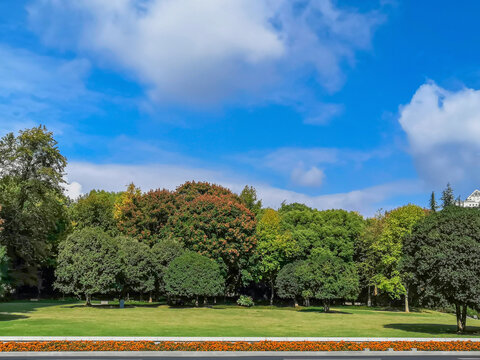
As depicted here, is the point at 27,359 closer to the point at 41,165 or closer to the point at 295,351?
the point at 295,351

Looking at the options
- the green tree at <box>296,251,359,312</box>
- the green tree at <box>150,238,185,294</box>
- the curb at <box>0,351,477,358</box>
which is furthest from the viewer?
the green tree at <box>150,238,185,294</box>

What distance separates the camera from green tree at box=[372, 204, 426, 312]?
62.9 metres

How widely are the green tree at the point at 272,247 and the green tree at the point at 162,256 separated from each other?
41.0 feet

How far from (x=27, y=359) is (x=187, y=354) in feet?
23.0

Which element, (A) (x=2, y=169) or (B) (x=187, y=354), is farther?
(A) (x=2, y=169)

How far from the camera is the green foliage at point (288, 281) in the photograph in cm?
6106

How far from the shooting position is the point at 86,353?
20.7 metres

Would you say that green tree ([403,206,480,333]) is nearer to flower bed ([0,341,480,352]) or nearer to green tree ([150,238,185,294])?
flower bed ([0,341,480,352])

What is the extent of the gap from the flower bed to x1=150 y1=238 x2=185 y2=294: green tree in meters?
33.4

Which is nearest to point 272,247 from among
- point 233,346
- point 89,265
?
point 89,265

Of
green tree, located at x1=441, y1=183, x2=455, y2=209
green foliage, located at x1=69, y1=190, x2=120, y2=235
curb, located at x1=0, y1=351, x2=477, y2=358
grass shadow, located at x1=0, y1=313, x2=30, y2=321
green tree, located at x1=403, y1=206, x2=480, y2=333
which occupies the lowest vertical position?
grass shadow, located at x1=0, y1=313, x2=30, y2=321

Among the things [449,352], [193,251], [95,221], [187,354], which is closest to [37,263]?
[95,221]

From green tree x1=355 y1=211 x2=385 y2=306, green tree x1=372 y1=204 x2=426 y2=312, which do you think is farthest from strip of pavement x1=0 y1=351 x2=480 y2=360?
green tree x1=355 y1=211 x2=385 y2=306

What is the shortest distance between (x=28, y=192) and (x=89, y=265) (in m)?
15.9
